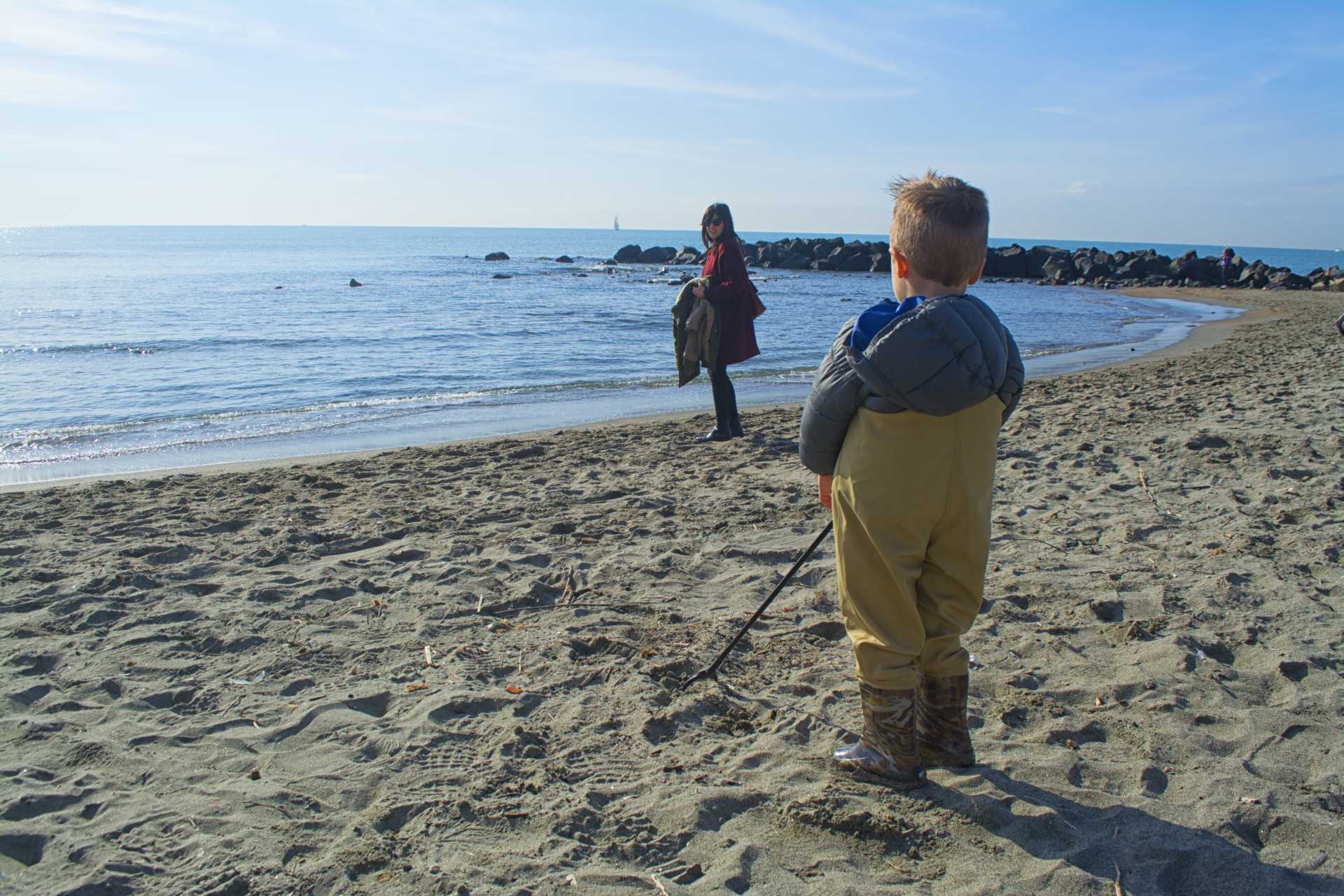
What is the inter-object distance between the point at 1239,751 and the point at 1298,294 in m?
36.0

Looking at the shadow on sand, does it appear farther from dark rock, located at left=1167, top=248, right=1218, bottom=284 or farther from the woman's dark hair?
dark rock, located at left=1167, top=248, right=1218, bottom=284

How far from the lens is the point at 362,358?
15867 millimetres

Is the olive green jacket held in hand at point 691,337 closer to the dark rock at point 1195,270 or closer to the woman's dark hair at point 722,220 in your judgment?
the woman's dark hair at point 722,220

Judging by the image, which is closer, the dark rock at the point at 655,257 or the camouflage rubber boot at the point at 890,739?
the camouflage rubber boot at the point at 890,739

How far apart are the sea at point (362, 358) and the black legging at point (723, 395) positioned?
288cm

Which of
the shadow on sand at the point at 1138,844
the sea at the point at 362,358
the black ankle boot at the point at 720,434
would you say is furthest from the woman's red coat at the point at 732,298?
the shadow on sand at the point at 1138,844

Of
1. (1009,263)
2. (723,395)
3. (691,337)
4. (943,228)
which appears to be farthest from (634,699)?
(1009,263)

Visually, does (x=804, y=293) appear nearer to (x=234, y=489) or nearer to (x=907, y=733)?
(x=234, y=489)

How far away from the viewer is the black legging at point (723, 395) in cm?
749

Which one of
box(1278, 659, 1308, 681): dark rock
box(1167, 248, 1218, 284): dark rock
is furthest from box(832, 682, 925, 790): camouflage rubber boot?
→ box(1167, 248, 1218, 284): dark rock

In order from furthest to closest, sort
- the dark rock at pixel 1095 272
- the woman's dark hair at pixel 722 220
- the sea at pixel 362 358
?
the dark rock at pixel 1095 272 < the sea at pixel 362 358 < the woman's dark hair at pixel 722 220

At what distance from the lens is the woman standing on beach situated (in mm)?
7027

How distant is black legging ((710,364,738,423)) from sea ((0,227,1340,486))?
288 cm

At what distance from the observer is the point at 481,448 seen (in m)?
7.69
